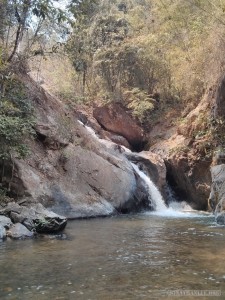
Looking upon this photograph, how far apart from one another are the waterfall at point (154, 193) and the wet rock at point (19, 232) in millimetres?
8616

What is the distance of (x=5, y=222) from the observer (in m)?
10.8

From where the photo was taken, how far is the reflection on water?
19.6ft

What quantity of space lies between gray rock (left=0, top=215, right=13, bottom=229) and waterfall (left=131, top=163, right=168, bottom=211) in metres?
8.66

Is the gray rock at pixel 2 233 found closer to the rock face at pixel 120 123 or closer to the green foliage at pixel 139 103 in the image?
the rock face at pixel 120 123

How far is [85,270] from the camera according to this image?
704 cm

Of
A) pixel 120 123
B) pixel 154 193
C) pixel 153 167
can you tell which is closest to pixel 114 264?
pixel 154 193

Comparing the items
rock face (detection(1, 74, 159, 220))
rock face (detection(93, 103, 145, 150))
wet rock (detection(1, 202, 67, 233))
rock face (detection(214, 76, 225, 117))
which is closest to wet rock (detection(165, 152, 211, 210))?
rock face (detection(1, 74, 159, 220))

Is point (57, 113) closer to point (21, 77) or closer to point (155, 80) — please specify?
point (21, 77)

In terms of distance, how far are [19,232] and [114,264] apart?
3.86 m

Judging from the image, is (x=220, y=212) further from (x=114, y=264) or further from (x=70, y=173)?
(x=114, y=264)

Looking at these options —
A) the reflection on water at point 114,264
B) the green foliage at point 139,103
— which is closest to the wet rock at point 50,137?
the reflection on water at point 114,264

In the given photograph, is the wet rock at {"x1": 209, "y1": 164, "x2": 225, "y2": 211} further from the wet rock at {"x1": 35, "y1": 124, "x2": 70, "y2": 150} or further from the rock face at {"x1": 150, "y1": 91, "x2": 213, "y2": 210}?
the wet rock at {"x1": 35, "y1": 124, "x2": 70, "y2": 150}

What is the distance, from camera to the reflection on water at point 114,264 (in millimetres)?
5961

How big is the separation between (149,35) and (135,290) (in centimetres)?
2304
